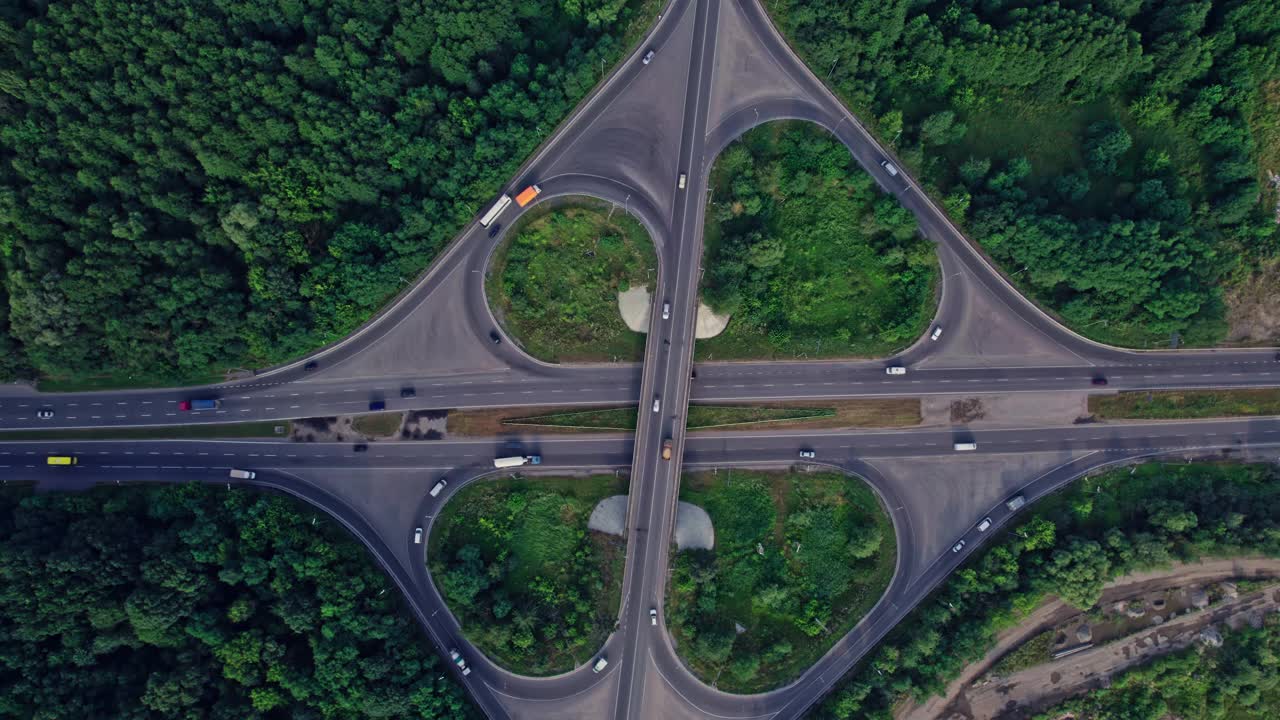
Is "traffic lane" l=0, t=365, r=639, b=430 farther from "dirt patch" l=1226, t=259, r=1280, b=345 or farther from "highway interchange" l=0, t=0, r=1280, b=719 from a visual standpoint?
"dirt patch" l=1226, t=259, r=1280, b=345

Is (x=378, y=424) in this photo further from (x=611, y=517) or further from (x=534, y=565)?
(x=611, y=517)

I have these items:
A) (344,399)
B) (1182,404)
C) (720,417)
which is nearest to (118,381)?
(344,399)

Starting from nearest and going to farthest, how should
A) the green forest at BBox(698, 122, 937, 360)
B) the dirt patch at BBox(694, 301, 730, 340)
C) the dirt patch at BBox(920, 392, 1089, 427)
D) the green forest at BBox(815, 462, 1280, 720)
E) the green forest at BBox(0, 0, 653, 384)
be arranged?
1. the green forest at BBox(0, 0, 653, 384)
2. the green forest at BBox(815, 462, 1280, 720)
3. the green forest at BBox(698, 122, 937, 360)
4. the dirt patch at BBox(694, 301, 730, 340)
5. the dirt patch at BBox(920, 392, 1089, 427)

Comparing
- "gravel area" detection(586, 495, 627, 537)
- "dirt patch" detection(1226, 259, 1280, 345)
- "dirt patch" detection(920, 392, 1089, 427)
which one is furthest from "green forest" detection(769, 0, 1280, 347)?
"gravel area" detection(586, 495, 627, 537)

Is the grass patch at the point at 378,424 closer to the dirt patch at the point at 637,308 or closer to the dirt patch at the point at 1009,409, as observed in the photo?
the dirt patch at the point at 637,308

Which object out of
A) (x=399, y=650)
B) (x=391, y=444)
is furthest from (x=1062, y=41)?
(x=399, y=650)

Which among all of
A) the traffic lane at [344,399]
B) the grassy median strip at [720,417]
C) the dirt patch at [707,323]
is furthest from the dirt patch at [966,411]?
the traffic lane at [344,399]
